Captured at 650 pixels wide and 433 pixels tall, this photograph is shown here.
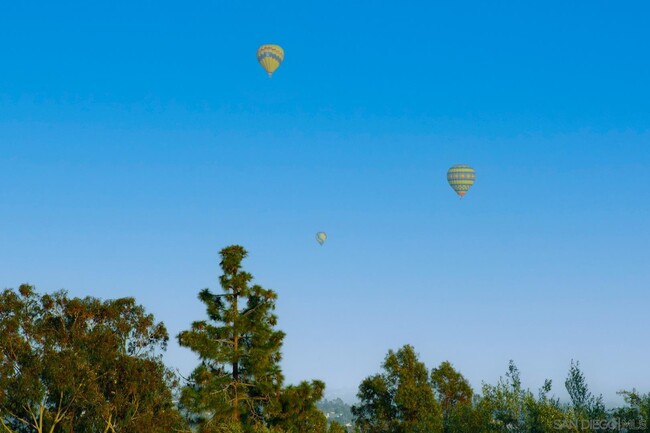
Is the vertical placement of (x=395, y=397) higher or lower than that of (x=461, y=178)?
lower

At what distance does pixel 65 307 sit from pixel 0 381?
30.5 feet

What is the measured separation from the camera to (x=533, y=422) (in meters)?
45.9

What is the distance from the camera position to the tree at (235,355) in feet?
198

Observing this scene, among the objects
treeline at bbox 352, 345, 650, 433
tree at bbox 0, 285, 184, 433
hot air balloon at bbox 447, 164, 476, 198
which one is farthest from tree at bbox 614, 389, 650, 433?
hot air balloon at bbox 447, 164, 476, 198

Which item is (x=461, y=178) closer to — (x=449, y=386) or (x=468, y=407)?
(x=449, y=386)

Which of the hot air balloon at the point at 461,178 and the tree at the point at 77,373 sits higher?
the hot air balloon at the point at 461,178

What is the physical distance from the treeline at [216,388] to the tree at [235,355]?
8cm

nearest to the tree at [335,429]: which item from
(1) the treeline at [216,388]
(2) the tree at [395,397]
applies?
(1) the treeline at [216,388]

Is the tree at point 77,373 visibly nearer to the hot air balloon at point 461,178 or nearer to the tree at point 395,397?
the tree at point 395,397

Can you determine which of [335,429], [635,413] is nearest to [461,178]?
[335,429]

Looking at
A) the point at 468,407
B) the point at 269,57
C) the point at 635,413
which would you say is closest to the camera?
the point at 635,413

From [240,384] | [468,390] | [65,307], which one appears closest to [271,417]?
[240,384]

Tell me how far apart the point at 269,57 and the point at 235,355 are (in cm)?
5746

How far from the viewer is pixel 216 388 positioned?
60.4m
